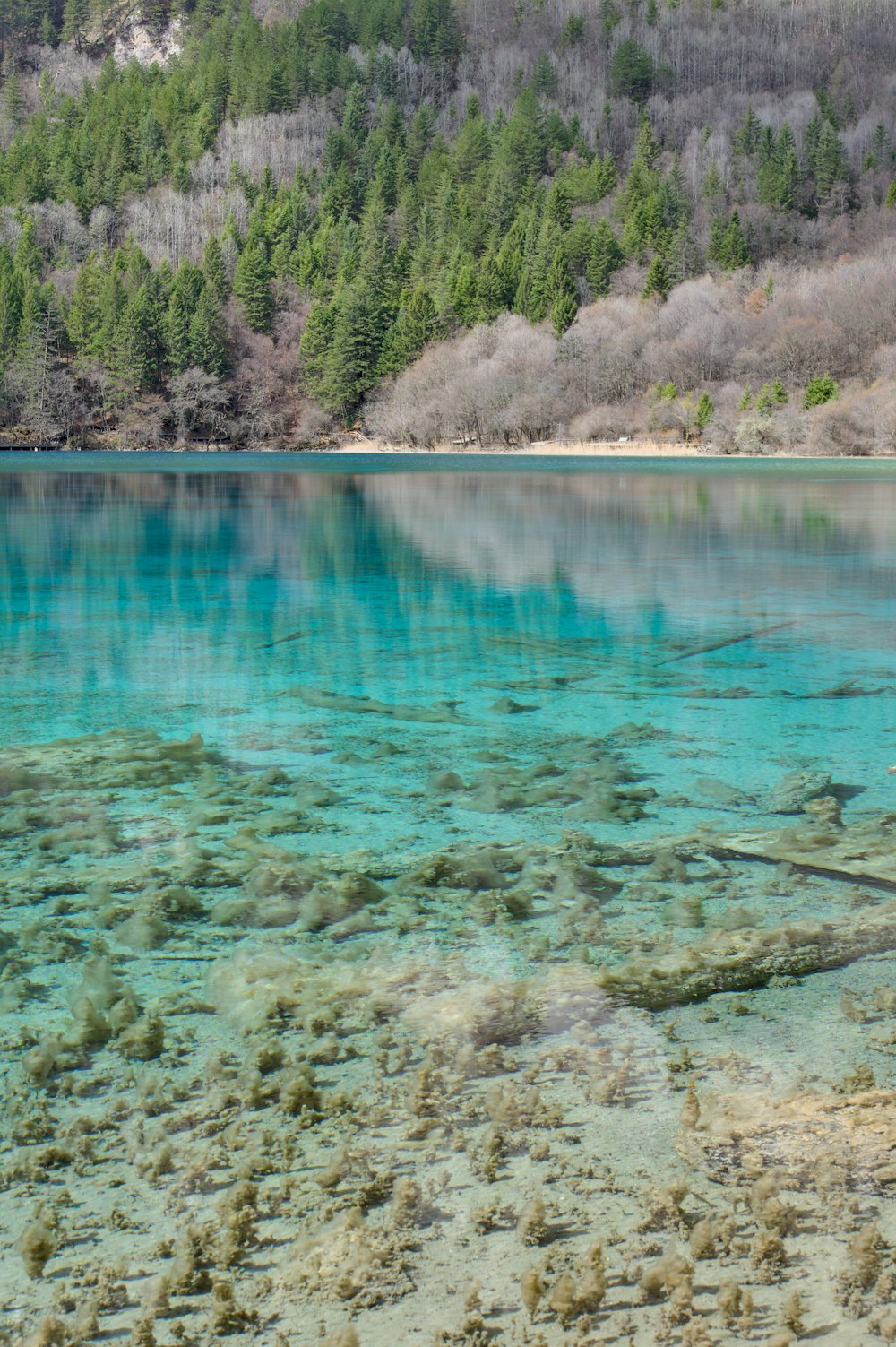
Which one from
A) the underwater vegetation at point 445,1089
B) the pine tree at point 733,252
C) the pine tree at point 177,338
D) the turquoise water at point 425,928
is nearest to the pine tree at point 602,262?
the pine tree at point 733,252

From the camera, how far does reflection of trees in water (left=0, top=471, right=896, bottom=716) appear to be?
10.2 meters

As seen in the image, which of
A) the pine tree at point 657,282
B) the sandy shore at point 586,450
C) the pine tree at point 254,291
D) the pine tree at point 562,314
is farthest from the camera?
the pine tree at point 254,291

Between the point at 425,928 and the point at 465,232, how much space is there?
396 feet

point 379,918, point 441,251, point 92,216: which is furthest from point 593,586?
point 92,216

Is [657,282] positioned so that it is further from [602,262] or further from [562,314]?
A: [562,314]

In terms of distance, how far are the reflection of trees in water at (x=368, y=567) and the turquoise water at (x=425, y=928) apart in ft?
0.48

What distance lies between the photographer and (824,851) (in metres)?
5.15

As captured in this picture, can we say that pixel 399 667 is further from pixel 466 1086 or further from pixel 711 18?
pixel 711 18

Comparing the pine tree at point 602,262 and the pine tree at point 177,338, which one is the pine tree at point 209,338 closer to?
the pine tree at point 177,338

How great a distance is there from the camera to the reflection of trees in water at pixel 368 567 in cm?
1024

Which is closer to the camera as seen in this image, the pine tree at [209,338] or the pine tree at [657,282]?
the pine tree at [209,338]

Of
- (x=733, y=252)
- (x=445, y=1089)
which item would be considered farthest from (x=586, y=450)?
(x=445, y=1089)

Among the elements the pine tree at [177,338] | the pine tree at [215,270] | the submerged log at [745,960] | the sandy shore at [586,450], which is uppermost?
the pine tree at [215,270]

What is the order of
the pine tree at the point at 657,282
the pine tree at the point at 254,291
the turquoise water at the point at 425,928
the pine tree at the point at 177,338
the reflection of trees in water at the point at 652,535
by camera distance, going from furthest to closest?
the pine tree at the point at 254,291 → the pine tree at the point at 657,282 → the pine tree at the point at 177,338 → the reflection of trees in water at the point at 652,535 → the turquoise water at the point at 425,928
